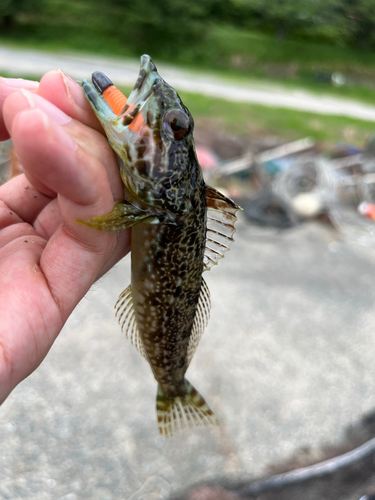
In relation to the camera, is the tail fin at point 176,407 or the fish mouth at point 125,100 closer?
the fish mouth at point 125,100

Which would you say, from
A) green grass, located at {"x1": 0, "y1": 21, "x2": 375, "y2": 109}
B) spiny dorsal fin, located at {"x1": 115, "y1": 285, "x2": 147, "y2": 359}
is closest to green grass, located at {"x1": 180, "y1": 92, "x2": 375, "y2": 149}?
green grass, located at {"x1": 0, "y1": 21, "x2": 375, "y2": 109}

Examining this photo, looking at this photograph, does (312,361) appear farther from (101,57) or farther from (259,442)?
(101,57)

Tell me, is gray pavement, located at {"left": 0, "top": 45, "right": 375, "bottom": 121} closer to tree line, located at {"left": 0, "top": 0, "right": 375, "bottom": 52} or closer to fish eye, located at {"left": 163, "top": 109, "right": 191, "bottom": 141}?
tree line, located at {"left": 0, "top": 0, "right": 375, "bottom": 52}

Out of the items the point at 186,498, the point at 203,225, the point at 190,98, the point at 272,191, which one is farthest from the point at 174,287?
the point at 190,98

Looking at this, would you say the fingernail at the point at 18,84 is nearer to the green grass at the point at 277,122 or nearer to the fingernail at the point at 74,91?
the fingernail at the point at 74,91

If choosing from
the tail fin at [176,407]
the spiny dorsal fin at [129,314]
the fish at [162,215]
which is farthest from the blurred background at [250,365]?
the tail fin at [176,407]

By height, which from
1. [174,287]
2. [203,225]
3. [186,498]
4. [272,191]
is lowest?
[186,498]
